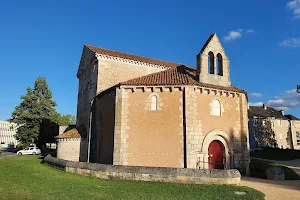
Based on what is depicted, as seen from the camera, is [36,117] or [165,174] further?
[36,117]

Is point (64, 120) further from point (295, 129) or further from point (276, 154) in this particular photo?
point (295, 129)

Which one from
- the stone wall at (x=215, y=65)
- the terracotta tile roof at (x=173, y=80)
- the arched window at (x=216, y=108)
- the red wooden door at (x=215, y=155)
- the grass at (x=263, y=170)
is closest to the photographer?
the grass at (x=263, y=170)

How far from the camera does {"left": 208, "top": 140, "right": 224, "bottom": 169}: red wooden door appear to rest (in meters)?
16.8

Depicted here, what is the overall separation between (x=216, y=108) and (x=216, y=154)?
10.8 feet

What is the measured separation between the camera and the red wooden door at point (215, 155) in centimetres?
1683

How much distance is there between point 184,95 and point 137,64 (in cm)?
838

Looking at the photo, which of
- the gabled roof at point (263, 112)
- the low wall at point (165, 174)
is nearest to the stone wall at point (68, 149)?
the low wall at point (165, 174)

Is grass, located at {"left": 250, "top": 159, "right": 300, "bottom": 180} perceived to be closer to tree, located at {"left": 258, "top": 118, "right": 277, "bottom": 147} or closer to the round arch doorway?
the round arch doorway

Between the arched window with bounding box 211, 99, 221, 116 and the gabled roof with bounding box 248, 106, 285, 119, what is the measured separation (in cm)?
3512

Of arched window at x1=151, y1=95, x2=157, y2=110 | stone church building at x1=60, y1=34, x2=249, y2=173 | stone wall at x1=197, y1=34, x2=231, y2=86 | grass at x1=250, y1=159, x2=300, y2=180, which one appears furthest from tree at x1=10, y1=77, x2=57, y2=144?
grass at x1=250, y1=159, x2=300, y2=180

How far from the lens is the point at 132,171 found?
12344 millimetres

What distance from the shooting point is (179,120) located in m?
16.0

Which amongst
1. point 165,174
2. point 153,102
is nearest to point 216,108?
point 153,102

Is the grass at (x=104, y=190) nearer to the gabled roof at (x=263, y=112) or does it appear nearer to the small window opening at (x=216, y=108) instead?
the small window opening at (x=216, y=108)
